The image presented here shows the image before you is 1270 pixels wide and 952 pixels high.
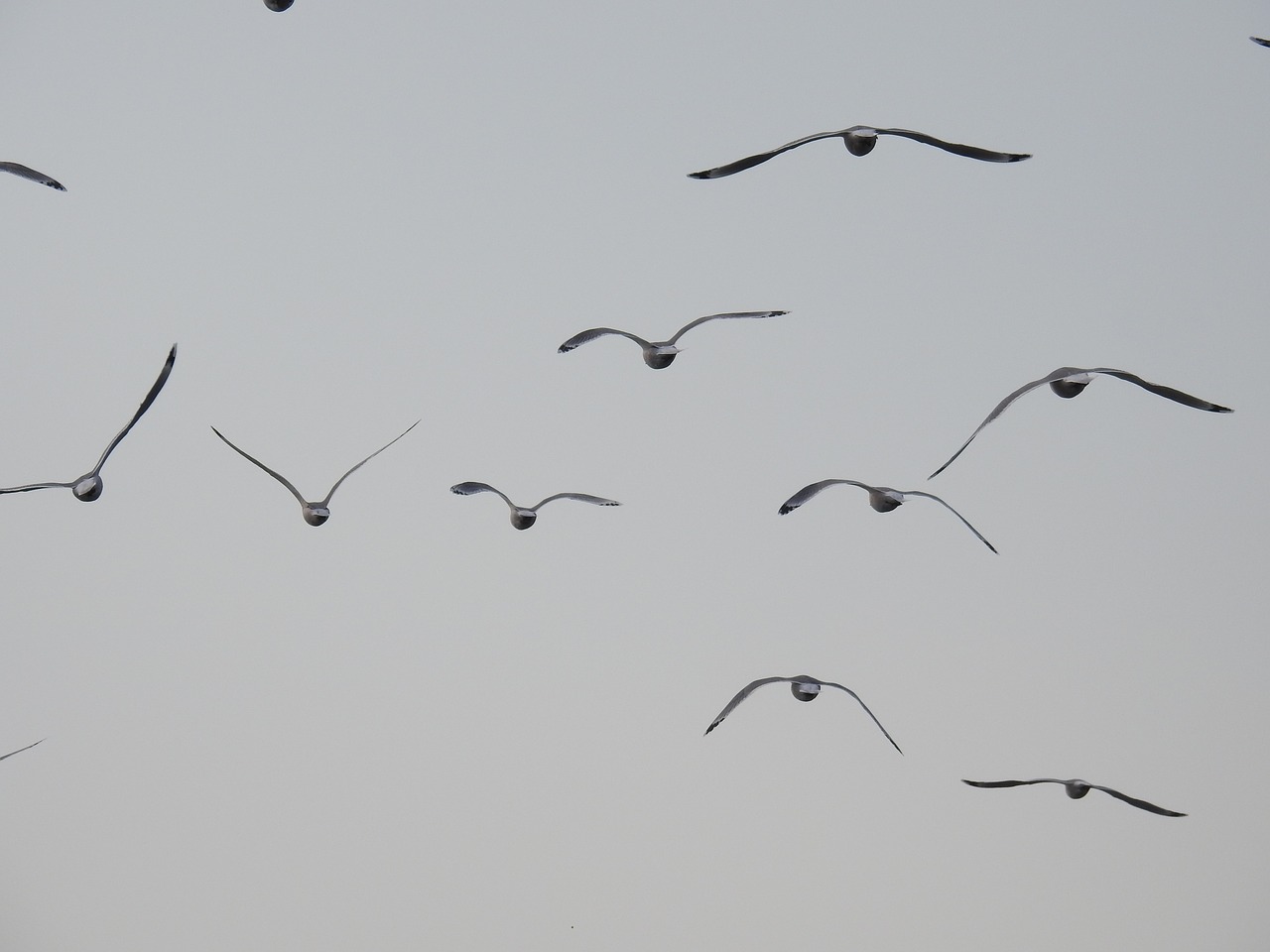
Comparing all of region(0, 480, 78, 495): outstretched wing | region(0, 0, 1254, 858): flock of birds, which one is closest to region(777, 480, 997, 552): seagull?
region(0, 0, 1254, 858): flock of birds

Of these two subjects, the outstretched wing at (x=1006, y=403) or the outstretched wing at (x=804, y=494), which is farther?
the outstretched wing at (x=804, y=494)

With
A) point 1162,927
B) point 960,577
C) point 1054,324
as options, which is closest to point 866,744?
point 960,577

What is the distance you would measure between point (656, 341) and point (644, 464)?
6.8 inches

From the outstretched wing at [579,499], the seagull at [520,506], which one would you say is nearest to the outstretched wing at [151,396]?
the seagull at [520,506]

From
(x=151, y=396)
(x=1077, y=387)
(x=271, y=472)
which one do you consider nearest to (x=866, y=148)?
(x=1077, y=387)

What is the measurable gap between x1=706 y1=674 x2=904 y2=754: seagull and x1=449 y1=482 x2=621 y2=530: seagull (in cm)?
32

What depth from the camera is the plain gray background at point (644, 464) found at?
1.14 meters

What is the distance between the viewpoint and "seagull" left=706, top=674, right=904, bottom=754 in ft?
3.63

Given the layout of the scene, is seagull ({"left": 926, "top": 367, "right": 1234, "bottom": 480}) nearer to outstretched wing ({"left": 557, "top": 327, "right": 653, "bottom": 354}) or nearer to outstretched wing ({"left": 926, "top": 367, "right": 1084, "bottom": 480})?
outstretched wing ({"left": 926, "top": 367, "right": 1084, "bottom": 480})

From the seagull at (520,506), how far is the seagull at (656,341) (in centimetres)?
20

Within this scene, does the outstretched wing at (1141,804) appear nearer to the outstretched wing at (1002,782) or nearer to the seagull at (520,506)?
the outstretched wing at (1002,782)

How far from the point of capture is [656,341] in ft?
3.81

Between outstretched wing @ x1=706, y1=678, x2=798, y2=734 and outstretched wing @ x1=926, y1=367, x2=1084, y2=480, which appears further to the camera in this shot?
outstretched wing @ x1=706, y1=678, x2=798, y2=734

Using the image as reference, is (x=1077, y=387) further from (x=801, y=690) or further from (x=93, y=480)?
(x=93, y=480)
